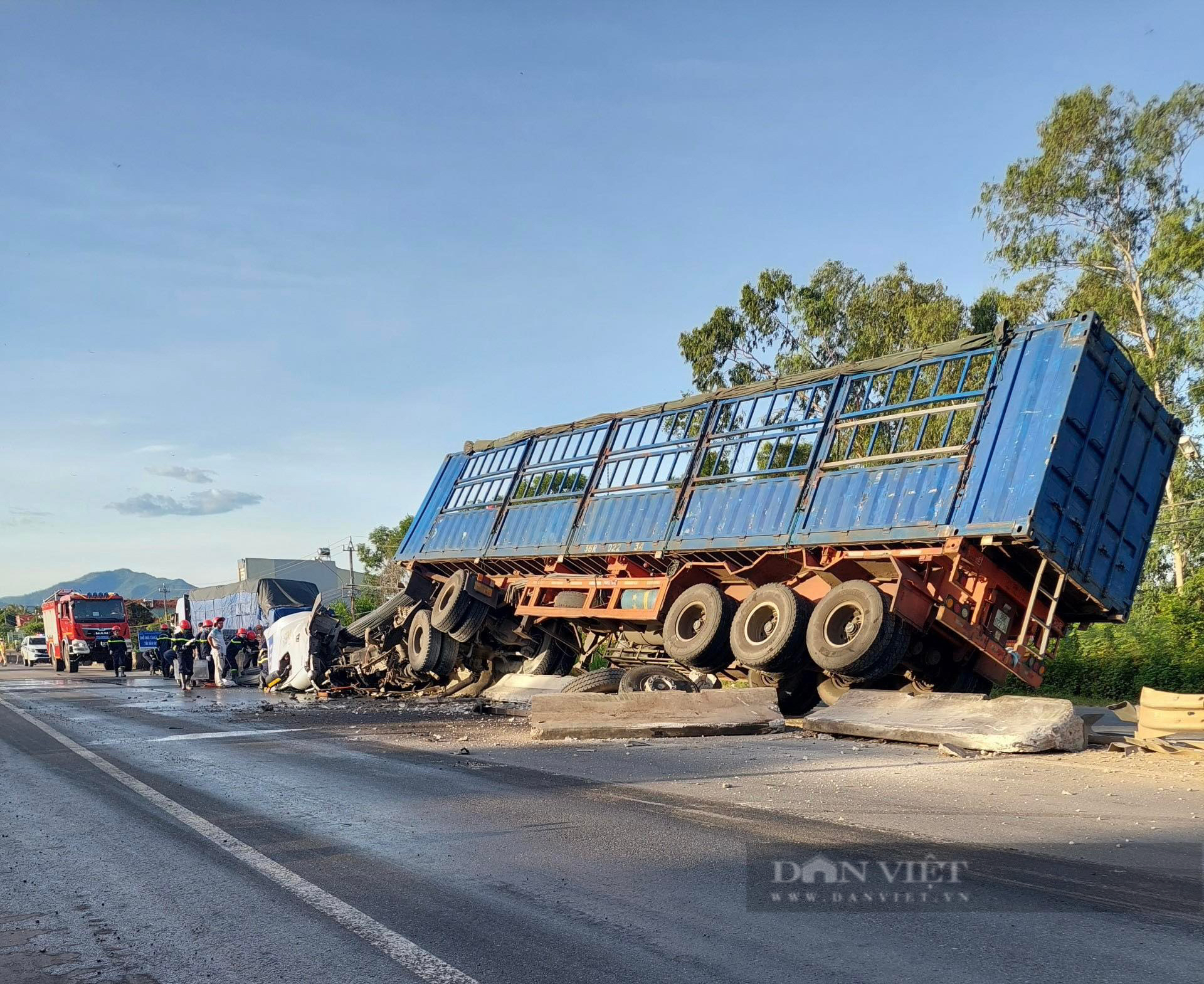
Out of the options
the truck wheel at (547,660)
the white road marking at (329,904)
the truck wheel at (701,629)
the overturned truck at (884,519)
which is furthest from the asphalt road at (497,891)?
the truck wheel at (547,660)

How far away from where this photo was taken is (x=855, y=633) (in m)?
12.5

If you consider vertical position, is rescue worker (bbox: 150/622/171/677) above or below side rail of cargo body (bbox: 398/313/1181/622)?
below

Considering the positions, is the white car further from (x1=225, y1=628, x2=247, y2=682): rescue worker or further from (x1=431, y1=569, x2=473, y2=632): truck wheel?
(x1=431, y1=569, x2=473, y2=632): truck wheel

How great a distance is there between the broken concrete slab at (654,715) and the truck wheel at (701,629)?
229cm

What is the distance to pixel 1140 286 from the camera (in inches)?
1092

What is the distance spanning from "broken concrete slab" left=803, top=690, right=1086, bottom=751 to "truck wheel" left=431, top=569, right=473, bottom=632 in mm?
8710

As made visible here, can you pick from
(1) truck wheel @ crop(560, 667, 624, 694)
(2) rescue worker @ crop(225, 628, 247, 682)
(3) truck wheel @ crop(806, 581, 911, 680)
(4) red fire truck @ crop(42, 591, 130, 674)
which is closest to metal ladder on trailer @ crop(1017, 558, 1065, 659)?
(3) truck wheel @ crop(806, 581, 911, 680)

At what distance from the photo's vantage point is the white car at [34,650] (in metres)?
55.8

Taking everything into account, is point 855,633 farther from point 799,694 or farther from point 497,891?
point 497,891

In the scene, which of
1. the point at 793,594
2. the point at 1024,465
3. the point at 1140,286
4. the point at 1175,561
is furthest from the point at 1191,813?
the point at 1140,286

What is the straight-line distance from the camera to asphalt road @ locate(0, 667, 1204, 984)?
13.3 ft

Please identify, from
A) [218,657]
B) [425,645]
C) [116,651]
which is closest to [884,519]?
[425,645]

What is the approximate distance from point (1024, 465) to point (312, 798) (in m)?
7.76

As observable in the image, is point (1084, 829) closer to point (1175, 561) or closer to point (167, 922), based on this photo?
point (167, 922)
